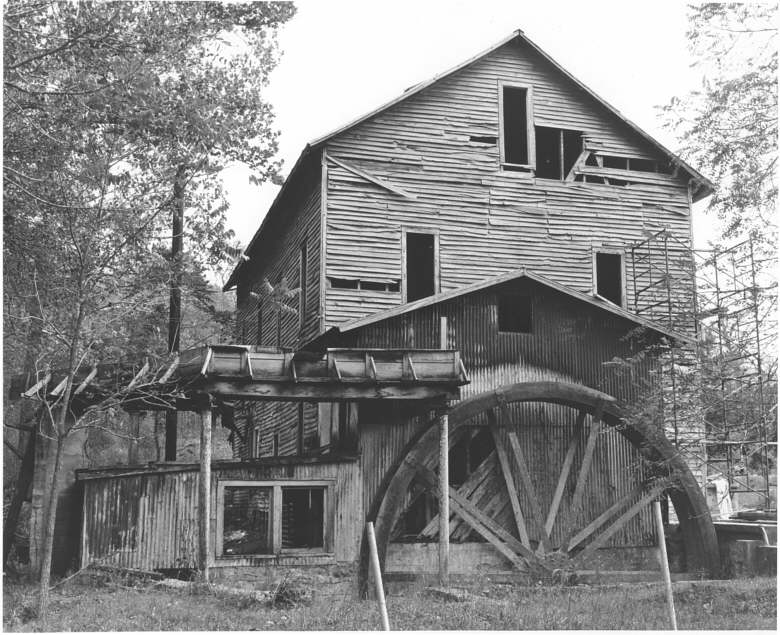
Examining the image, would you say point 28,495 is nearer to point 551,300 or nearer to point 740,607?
point 551,300

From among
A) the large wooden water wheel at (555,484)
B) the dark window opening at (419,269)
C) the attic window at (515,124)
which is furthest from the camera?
the attic window at (515,124)

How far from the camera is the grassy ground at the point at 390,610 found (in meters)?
11.6

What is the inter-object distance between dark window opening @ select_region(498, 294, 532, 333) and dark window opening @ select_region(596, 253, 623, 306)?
2.95m

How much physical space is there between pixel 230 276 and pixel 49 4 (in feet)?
54.8

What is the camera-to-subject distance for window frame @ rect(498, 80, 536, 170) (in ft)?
65.6

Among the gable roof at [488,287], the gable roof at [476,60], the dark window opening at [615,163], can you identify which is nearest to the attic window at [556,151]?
the dark window opening at [615,163]

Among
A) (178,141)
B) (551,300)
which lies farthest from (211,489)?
(551,300)

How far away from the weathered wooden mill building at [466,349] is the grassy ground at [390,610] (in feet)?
4.38

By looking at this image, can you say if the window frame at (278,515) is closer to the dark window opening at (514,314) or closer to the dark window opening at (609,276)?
the dark window opening at (514,314)

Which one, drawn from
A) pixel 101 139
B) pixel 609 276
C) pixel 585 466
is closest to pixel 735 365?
pixel 585 466

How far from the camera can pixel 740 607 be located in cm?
1326

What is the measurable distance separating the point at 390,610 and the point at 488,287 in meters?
6.35

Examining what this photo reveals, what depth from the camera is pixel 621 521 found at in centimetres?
1708

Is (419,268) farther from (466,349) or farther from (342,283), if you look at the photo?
(466,349)
